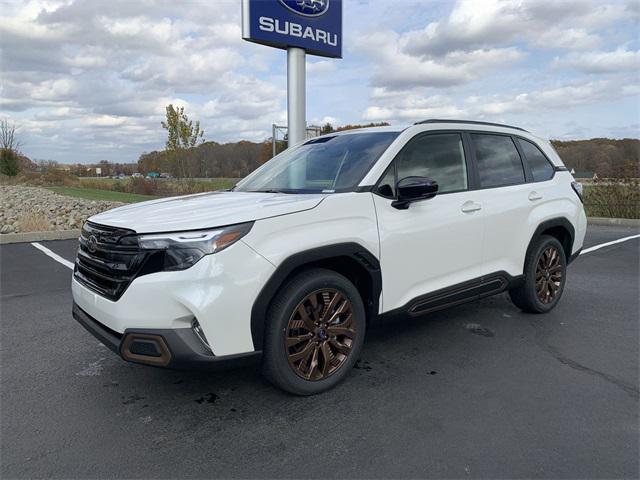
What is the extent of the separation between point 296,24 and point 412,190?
9.91 meters

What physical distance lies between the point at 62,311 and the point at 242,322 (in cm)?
345

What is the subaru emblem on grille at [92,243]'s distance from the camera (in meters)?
2.93

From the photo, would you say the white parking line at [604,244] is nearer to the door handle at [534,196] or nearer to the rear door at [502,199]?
the door handle at [534,196]

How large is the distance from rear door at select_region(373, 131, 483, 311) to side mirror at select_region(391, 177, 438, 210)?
0.06 meters

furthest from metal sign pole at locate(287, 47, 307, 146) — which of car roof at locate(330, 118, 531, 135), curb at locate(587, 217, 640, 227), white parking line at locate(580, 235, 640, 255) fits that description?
curb at locate(587, 217, 640, 227)

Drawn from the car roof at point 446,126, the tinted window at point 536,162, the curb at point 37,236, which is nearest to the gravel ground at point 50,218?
the curb at point 37,236

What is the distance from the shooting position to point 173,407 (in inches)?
117

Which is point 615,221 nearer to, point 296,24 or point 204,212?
point 296,24

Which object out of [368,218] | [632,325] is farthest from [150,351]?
[632,325]

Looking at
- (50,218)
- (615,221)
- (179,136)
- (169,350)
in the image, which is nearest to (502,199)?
(169,350)

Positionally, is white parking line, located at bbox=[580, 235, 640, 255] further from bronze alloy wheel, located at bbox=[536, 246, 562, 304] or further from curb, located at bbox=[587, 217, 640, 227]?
bronze alloy wheel, located at bbox=[536, 246, 562, 304]

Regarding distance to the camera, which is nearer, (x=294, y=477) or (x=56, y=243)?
(x=294, y=477)

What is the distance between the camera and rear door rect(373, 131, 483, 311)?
3.31m

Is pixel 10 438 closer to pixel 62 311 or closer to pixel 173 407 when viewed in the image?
pixel 173 407
